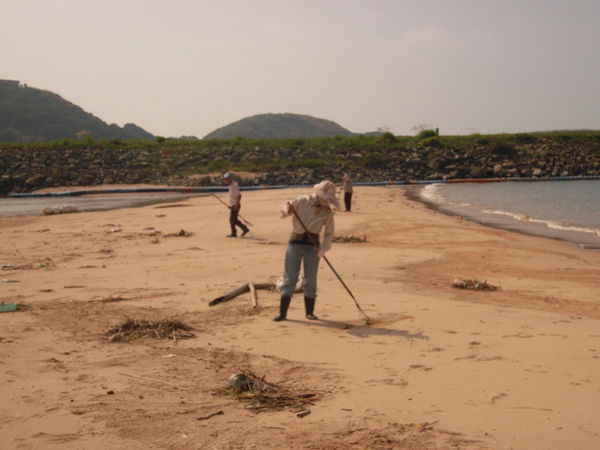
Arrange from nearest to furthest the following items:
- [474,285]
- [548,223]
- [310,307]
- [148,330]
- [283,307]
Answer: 1. [148,330]
2. [283,307]
3. [310,307]
4. [474,285]
5. [548,223]

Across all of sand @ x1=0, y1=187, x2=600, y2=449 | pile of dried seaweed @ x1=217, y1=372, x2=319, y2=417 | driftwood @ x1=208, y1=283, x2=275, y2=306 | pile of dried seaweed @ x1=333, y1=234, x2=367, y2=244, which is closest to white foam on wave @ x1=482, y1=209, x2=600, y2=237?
sand @ x1=0, y1=187, x2=600, y2=449

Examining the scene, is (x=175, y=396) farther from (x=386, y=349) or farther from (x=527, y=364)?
(x=527, y=364)

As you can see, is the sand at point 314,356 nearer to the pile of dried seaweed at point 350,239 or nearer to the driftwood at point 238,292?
the driftwood at point 238,292

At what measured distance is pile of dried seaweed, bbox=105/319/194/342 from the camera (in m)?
7.04

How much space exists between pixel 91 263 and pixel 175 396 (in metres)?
7.88

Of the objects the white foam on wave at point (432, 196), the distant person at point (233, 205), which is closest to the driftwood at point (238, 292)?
the distant person at point (233, 205)

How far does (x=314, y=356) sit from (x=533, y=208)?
940 inches

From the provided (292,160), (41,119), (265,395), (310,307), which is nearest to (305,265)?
(310,307)

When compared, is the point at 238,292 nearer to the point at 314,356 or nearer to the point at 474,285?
the point at 314,356

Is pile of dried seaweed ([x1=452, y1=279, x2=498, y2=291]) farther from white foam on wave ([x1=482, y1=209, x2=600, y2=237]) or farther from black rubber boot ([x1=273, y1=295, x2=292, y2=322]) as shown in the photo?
white foam on wave ([x1=482, y1=209, x2=600, y2=237])

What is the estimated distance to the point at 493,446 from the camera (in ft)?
14.1

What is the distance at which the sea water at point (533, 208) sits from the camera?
65.6ft

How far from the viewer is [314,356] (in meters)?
6.45

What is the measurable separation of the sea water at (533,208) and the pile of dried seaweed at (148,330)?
1231cm
